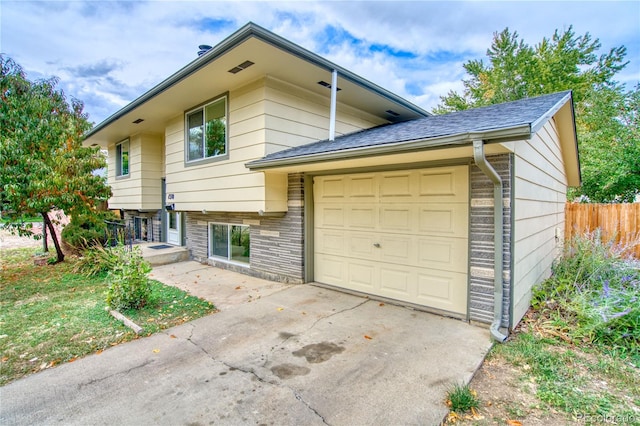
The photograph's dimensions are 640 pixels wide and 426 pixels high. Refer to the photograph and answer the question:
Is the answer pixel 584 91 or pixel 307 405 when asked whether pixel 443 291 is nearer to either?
pixel 307 405

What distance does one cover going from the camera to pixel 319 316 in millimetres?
4406

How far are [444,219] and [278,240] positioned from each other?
3.31m

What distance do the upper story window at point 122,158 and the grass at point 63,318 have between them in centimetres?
530

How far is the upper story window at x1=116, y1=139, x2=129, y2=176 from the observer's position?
1124cm

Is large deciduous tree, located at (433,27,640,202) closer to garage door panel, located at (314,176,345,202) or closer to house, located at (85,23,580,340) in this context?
house, located at (85,23,580,340)

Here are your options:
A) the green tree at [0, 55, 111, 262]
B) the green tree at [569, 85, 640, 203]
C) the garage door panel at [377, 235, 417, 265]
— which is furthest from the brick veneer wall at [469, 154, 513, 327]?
the green tree at [569, 85, 640, 203]

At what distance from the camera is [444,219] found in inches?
170

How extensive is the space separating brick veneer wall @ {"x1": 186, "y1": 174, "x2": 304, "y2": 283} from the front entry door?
271cm

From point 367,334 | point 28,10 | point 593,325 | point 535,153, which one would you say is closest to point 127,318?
point 367,334

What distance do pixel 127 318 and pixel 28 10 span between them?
7.59m

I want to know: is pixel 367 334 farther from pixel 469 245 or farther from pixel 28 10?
pixel 28 10

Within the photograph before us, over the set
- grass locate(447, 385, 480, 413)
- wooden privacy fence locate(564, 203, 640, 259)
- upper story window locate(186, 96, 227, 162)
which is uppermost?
upper story window locate(186, 96, 227, 162)

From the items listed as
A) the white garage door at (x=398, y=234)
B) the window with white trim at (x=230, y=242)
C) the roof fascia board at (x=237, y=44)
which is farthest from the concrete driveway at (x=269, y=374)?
the roof fascia board at (x=237, y=44)

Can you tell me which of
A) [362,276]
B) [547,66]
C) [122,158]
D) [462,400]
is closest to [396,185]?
→ [362,276]
